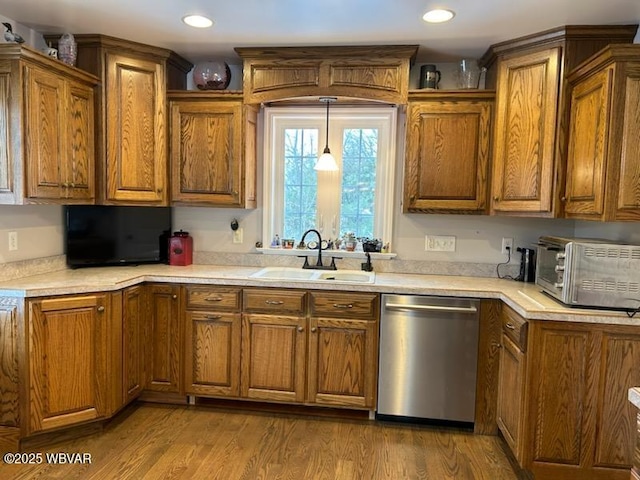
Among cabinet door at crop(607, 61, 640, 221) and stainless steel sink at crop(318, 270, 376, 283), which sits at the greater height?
cabinet door at crop(607, 61, 640, 221)

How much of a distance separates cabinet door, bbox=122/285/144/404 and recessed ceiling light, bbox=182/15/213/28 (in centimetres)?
159

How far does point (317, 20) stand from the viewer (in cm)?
249

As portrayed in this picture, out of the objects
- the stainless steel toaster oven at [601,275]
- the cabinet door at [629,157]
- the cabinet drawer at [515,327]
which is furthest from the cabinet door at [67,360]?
Result: the cabinet door at [629,157]

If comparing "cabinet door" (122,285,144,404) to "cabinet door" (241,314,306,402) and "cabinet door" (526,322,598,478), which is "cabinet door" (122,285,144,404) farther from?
"cabinet door" (526,322,598,478)

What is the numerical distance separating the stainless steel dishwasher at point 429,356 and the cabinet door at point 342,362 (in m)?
0.08

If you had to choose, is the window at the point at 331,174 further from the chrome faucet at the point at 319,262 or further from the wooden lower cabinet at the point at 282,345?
the wooden lower cabinet at the point at 282,345

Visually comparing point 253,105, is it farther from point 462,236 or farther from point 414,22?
point 462,236

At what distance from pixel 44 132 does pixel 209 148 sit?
3.20 ft

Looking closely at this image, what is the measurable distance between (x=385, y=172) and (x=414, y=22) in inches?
41.6

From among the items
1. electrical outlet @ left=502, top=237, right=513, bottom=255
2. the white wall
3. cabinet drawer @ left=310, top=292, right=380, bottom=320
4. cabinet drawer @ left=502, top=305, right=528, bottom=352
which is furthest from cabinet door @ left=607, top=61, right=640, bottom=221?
the white wall

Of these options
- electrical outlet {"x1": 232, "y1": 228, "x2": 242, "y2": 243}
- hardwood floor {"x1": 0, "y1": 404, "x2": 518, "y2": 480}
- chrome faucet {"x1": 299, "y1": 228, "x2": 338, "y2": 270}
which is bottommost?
hardwood floor {"x1": 0, "y1": 404, "x2": 518, "y2": 480}

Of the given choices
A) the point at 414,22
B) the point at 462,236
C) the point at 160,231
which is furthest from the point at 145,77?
the point at 462,236

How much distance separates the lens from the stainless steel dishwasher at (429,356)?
8.80 ft

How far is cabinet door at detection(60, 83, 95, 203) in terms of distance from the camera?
2.66 m
